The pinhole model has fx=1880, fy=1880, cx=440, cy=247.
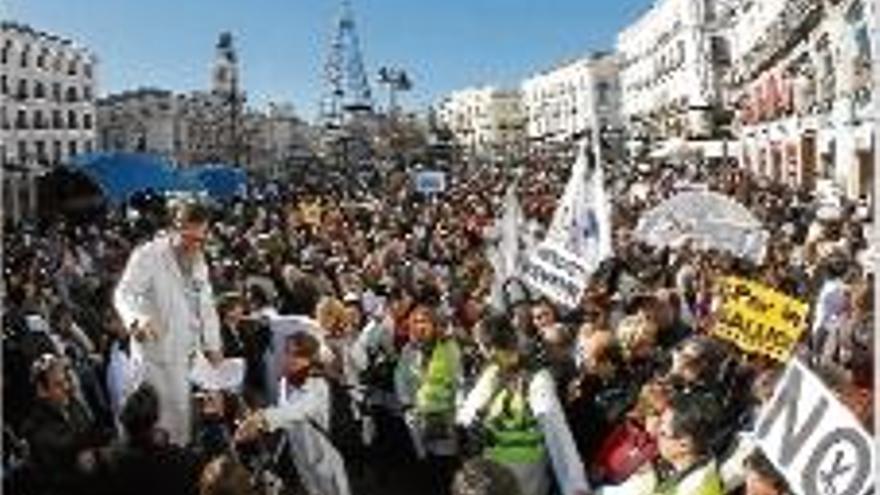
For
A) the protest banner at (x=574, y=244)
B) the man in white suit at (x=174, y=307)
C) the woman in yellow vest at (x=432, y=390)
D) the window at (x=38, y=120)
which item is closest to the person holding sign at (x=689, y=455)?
the woman in yellow vest at (x=432, y=390)

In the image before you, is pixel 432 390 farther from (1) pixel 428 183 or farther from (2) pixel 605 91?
(2) pixel 605 91

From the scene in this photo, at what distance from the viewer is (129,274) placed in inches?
379

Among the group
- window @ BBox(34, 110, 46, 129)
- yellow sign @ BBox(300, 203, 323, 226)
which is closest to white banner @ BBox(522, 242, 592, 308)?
yellow sign @ BBox(300, 203, 323, 226)

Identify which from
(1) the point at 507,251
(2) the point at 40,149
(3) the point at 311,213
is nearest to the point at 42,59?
(2) the point at 40,149

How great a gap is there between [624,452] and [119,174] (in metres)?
31.1

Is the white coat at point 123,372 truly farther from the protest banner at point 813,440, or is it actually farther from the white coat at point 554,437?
the protest banner at point 813,440

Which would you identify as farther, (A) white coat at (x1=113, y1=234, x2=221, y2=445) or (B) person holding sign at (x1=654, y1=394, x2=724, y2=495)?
(A) white coat at (x1=113, y1=234, x2=221, y2=445)

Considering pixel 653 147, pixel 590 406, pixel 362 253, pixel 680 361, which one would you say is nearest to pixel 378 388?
pixel 590 406

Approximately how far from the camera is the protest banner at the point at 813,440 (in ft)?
19.2

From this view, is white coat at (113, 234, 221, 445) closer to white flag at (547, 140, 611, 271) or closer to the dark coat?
the dark coat

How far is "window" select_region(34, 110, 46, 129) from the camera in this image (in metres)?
111

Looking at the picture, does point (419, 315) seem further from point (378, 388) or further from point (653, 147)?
point (653, 147)

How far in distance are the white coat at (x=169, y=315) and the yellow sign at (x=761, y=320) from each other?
109 inches

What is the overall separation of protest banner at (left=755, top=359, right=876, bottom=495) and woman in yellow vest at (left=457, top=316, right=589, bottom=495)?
2.22 m
